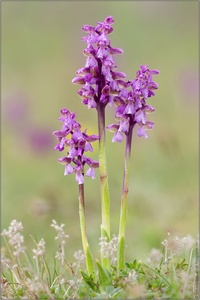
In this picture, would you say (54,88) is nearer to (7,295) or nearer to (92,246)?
(92,246)

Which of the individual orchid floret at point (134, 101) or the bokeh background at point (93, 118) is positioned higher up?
the bokeh background at point (93, 118)

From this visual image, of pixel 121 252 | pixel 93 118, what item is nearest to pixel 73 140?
pixel 121 252

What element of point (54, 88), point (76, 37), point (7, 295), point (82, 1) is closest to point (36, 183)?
point (54, 88)

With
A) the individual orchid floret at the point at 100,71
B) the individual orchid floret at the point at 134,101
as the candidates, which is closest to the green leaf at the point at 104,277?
the individual orchid floret at the point at 134,101

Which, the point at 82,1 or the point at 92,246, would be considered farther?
the point at 82,1

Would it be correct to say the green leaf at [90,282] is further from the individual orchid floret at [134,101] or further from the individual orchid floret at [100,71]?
the individual orchid floret at [100,71]

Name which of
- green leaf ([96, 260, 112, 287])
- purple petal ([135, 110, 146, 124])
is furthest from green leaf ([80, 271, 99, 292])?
purple petal ([135, 110, 146, 124])
